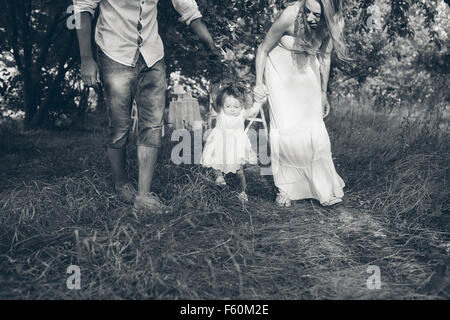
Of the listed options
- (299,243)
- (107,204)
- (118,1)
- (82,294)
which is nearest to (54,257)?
(82,294)

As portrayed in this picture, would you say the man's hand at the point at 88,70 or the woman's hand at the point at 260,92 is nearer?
the man's hand at the point at 88,70

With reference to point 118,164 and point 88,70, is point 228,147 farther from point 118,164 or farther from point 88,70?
point 88,70

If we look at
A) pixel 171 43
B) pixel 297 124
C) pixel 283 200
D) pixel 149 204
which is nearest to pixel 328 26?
pixel 297 124

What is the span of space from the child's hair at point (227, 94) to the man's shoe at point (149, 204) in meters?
0.96

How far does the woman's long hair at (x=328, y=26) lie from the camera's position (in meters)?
3.17

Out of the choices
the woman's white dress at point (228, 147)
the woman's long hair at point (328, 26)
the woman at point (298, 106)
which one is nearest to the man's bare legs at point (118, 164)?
the woman's white dress at point (228, 147)

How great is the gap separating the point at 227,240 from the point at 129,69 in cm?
130

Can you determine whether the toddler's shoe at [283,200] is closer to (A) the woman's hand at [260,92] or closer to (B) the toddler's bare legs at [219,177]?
(B) the toddler's bare legs at [219,177]

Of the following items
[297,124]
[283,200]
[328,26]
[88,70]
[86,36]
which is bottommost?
[283,200]

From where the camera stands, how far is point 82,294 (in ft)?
6.61

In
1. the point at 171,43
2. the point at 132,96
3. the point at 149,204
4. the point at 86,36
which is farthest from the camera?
the point at 171,43

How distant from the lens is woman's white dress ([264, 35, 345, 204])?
3.31m

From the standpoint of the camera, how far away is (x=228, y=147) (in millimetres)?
3527
